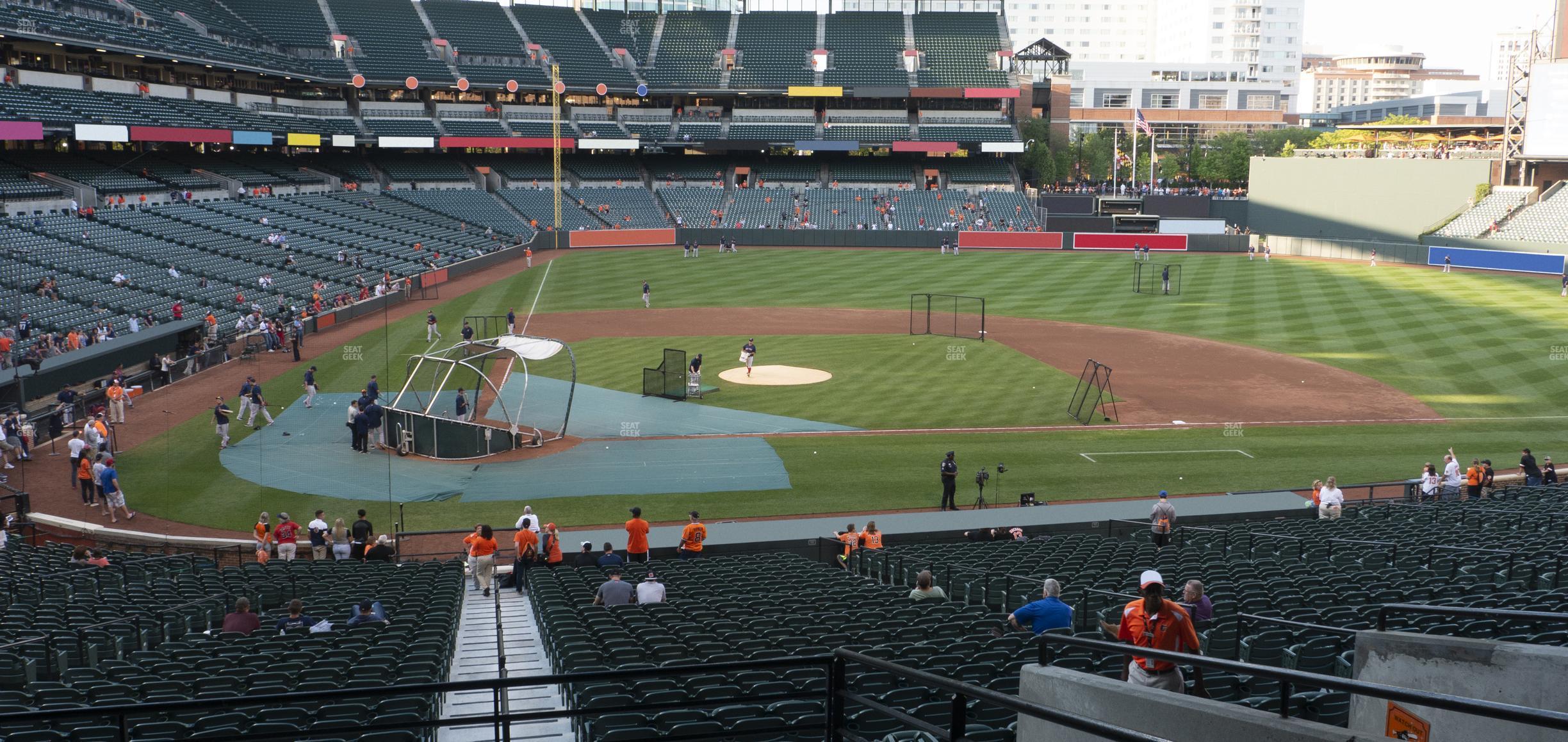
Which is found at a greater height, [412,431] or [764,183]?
[764,183]

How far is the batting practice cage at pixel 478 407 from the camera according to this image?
97.6 ft

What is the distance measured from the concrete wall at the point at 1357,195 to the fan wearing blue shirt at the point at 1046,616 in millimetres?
81736

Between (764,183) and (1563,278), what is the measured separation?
5694 cm

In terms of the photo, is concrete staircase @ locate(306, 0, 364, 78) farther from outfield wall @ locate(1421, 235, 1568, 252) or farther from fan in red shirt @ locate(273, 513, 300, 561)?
outfield wall @ locate(1421, 235, 1568, 252)

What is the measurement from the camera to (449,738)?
901 cm

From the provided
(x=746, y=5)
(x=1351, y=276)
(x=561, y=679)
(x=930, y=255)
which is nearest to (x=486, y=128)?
(x=746, y=5)

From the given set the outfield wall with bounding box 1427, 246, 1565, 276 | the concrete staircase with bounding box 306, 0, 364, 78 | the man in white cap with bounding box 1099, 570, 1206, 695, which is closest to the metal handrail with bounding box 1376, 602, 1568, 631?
the man in white cap with bounding box 1099, 570, 1206, 695

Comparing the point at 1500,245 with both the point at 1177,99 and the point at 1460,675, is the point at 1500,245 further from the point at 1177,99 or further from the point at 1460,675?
the point at 1177,99

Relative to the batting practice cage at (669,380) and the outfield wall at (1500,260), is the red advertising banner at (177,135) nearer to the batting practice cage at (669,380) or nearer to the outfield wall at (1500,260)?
the batting practice cage at (669,380)

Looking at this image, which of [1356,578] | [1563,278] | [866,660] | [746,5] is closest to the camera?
[866,660]

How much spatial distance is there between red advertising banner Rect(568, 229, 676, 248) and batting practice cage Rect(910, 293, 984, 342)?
28.5 metres

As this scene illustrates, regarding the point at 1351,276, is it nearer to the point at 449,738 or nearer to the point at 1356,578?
the point at 1356,578


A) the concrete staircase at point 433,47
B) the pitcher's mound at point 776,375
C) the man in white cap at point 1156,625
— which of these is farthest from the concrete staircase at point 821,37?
the man in white cap at point 1156,625

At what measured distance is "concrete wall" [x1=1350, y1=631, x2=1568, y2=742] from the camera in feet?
17.6
